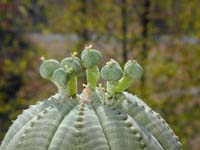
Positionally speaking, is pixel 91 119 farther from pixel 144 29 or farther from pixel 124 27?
pixel 144 29

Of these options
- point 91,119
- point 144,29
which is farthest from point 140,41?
point 91,119

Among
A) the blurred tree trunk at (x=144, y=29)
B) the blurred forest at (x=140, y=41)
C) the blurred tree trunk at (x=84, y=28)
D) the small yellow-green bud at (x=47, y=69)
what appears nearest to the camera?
the small yellow-green bud at (x=47, y=69)

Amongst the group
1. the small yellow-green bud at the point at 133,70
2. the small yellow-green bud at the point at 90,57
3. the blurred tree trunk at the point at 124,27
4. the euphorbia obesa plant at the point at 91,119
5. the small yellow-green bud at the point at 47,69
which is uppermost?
the blurred tree trunk at the point at 124,27

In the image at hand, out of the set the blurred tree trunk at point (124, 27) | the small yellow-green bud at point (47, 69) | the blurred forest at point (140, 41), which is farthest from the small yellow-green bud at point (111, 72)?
the blurred tree trunk at point (124, 27)

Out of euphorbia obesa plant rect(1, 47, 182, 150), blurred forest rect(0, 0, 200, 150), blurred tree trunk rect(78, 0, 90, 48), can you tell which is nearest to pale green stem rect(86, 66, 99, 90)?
euphorbia obesa plant rect(1, 47, 182, 150)

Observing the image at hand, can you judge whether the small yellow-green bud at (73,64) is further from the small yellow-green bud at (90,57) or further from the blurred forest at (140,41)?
the blurred forest at (140,41)

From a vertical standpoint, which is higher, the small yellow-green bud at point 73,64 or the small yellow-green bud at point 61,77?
the small yellow-green bud at point 73,64

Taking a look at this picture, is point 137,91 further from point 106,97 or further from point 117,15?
point 106,97
